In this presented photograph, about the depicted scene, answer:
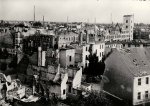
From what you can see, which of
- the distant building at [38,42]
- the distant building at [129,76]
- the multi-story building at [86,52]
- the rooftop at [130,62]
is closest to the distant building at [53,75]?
the distant building at [129,76]

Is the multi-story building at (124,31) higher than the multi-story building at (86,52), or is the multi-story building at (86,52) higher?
the multi-story building at (124,31)

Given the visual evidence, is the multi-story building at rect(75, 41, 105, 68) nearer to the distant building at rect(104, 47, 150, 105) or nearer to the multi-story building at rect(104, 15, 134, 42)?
the distant building at rect(104, 47, 150, 105)

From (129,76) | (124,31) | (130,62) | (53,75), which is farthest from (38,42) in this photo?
(124,31)

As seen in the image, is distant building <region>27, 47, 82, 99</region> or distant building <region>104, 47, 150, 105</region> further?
distant building <region>27, 47, 82, 99</region>

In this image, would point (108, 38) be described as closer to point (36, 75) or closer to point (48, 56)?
point (48, 56)

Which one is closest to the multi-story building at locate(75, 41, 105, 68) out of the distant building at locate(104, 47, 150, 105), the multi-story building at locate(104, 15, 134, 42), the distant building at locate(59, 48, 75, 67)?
the distant building at locate(59, 48, 75, 67)

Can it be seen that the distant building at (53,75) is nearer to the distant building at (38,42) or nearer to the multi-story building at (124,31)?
the distant building at (38,42)

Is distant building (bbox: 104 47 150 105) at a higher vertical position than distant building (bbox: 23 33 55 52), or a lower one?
lower

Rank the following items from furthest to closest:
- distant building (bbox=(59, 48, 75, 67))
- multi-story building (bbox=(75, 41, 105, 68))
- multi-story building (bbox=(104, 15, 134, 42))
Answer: multi-story building (bbox=(104, 15, 134, 42)), multi-story building (bbox=(75, 41, 105, 68)), distant building (bbox=(59, 48, 75, 67))

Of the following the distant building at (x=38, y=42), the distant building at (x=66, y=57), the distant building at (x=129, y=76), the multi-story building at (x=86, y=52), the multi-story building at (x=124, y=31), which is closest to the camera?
the distant building at (x=129, y=76)
